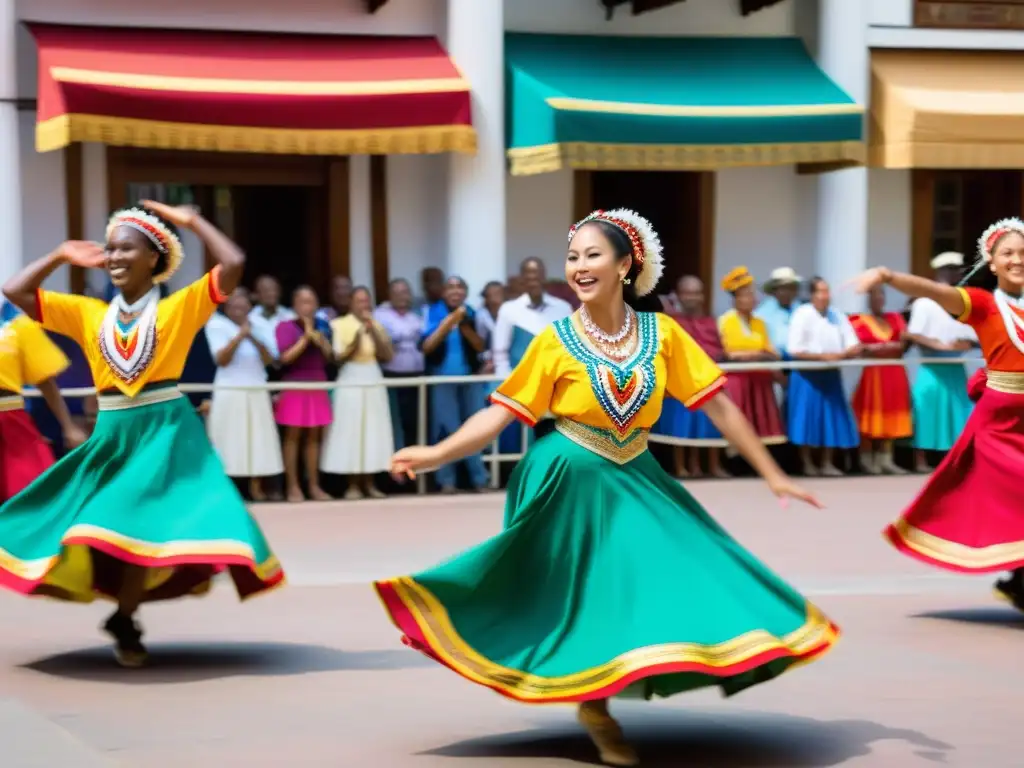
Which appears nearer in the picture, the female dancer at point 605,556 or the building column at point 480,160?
the female dancer at point 605,556

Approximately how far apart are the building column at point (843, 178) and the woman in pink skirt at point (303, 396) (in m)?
5.84

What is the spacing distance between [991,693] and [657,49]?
11.2m

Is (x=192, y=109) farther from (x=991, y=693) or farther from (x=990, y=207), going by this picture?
(x=991, y=693)

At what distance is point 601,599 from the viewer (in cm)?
612

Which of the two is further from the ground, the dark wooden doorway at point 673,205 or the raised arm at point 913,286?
the dark wooden doorway at point 673,205

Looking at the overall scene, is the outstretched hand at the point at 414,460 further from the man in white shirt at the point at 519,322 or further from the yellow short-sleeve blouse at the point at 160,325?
the man in white shirt at the point at 519,322

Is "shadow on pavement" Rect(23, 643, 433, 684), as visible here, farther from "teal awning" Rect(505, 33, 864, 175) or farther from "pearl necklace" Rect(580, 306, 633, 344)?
"teal awning" Rect(505, 33, 864, 175)

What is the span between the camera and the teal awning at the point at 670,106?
16188 millimetres

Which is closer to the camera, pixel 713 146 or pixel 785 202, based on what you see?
pixel 713 146

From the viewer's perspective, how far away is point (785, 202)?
1864 cm

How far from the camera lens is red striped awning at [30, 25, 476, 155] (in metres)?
14.9

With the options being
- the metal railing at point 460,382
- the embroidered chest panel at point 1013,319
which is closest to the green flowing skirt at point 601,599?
the embroidered chest panel at point 1013,319

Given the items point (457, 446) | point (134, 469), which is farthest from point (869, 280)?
point (134, 469)

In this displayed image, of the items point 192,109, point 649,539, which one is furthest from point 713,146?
point 649,539
